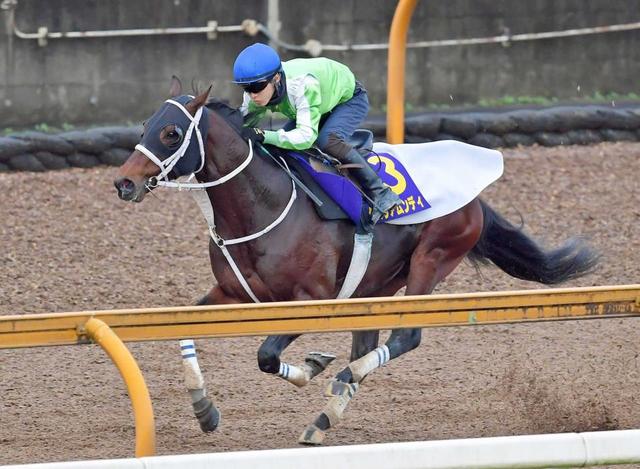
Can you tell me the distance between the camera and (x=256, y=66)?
6.19 m

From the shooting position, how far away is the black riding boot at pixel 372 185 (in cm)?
656

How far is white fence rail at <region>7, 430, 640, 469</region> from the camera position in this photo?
4488 millimetres

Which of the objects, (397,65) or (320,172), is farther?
(397,65)

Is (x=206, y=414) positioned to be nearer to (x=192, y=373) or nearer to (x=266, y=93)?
(x=192, y=373)

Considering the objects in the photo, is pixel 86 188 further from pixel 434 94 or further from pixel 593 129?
pixel 593 129

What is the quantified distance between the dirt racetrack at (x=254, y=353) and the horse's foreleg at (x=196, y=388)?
0.13 metres

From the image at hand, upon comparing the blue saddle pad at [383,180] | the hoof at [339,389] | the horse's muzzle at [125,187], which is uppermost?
the horse's muzzle at [125,187]


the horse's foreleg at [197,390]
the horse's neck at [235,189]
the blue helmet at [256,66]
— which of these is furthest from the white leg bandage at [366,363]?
the blue helmet at [256,66]

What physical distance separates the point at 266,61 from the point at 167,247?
346 centimetres

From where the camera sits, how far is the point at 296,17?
11.5m

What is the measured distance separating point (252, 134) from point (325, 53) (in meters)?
5.27

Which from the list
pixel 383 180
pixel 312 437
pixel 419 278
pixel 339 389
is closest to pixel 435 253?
pixel 419 278

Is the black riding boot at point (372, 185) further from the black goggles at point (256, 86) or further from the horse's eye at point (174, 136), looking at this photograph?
the horse's eye at point (174, 136)

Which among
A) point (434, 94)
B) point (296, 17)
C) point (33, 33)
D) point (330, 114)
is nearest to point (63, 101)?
point (33, 33)
